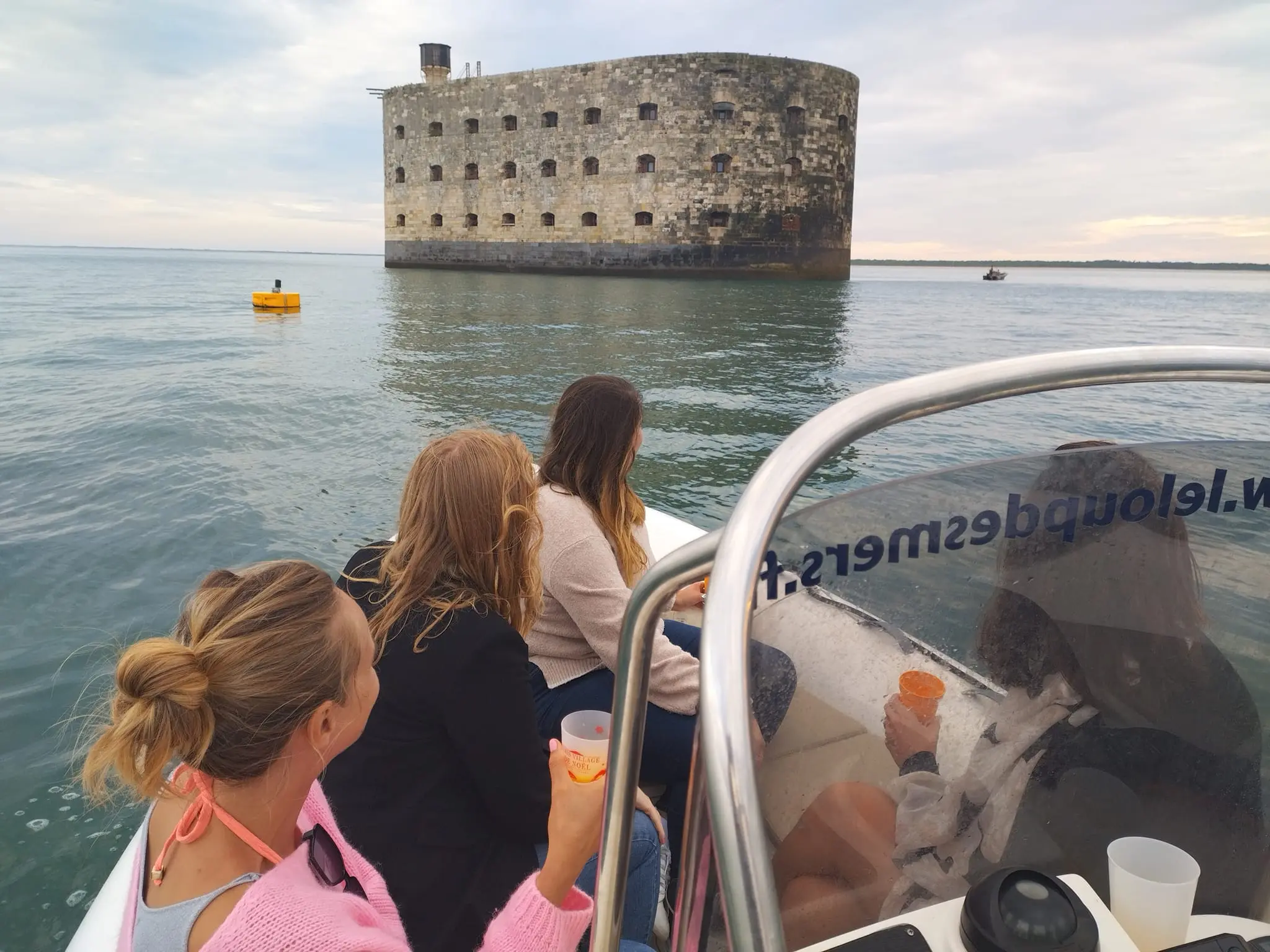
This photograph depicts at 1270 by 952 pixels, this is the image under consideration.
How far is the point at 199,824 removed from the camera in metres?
0.83

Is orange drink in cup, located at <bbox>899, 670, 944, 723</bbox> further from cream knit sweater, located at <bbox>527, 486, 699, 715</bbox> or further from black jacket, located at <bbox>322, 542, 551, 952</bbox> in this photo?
cream knit sweater, located at <bbox>527, 486, 699, 715</bbox>

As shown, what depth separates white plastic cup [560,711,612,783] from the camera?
3.55ft

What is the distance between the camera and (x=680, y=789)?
1642 mm

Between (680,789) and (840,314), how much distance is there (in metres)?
18.1

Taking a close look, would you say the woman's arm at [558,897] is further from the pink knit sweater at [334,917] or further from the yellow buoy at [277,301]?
the yellow buoy at [277,301]

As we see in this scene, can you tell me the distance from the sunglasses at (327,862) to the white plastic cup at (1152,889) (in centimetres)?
77

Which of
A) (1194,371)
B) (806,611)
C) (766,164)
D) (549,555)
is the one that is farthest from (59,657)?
(766,164)

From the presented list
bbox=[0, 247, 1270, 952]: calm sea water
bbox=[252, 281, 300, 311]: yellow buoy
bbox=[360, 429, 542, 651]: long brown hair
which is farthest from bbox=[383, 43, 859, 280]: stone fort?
bbox=[360, 429, 542, 651]: long brown hair

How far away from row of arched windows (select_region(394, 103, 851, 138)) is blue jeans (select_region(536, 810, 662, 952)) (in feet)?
89.2

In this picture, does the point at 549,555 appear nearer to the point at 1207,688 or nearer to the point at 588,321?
the point at 1207,688

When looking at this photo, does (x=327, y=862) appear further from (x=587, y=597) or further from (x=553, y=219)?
(x=553, y=219)

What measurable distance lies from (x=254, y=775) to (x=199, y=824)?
0.06 m

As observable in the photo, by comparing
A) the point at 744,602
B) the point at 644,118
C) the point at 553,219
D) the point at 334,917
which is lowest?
the point at 334,917

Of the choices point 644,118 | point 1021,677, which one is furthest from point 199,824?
point 644,118
